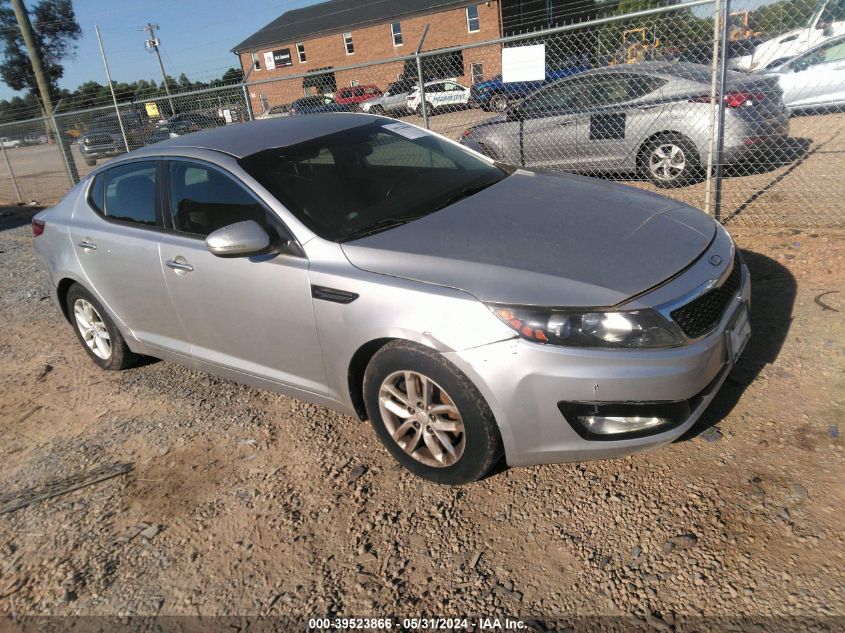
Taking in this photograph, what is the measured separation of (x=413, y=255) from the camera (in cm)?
278

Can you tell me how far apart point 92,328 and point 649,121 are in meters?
5.99

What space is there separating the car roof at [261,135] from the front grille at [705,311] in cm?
229

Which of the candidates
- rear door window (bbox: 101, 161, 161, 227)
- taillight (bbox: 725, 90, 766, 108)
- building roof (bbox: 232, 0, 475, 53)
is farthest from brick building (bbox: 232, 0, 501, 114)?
rear door window (bbox: 101, 161, 161, 227)

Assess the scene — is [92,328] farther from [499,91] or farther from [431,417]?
[499,91]

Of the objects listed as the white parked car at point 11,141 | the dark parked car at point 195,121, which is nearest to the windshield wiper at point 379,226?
the dark parked car at point 195,121

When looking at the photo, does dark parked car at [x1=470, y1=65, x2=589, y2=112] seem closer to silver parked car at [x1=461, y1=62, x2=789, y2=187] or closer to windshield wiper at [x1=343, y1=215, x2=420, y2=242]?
silver parked car at [x1=461, y1=62, x2=789, y2=187]

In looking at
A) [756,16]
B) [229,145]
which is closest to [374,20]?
[756,16]

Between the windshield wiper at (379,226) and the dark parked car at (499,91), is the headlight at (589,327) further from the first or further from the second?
Answer: the dark parked car at (499,91)

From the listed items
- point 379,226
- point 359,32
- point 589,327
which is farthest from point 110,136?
point 359,32

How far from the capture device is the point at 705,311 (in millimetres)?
2637

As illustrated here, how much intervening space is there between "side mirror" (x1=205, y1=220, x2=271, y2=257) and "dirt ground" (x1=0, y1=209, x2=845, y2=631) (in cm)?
110

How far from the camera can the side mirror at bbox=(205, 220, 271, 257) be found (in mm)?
2990

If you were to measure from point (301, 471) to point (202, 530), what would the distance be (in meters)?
0.54

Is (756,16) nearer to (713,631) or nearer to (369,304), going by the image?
(369,304)
